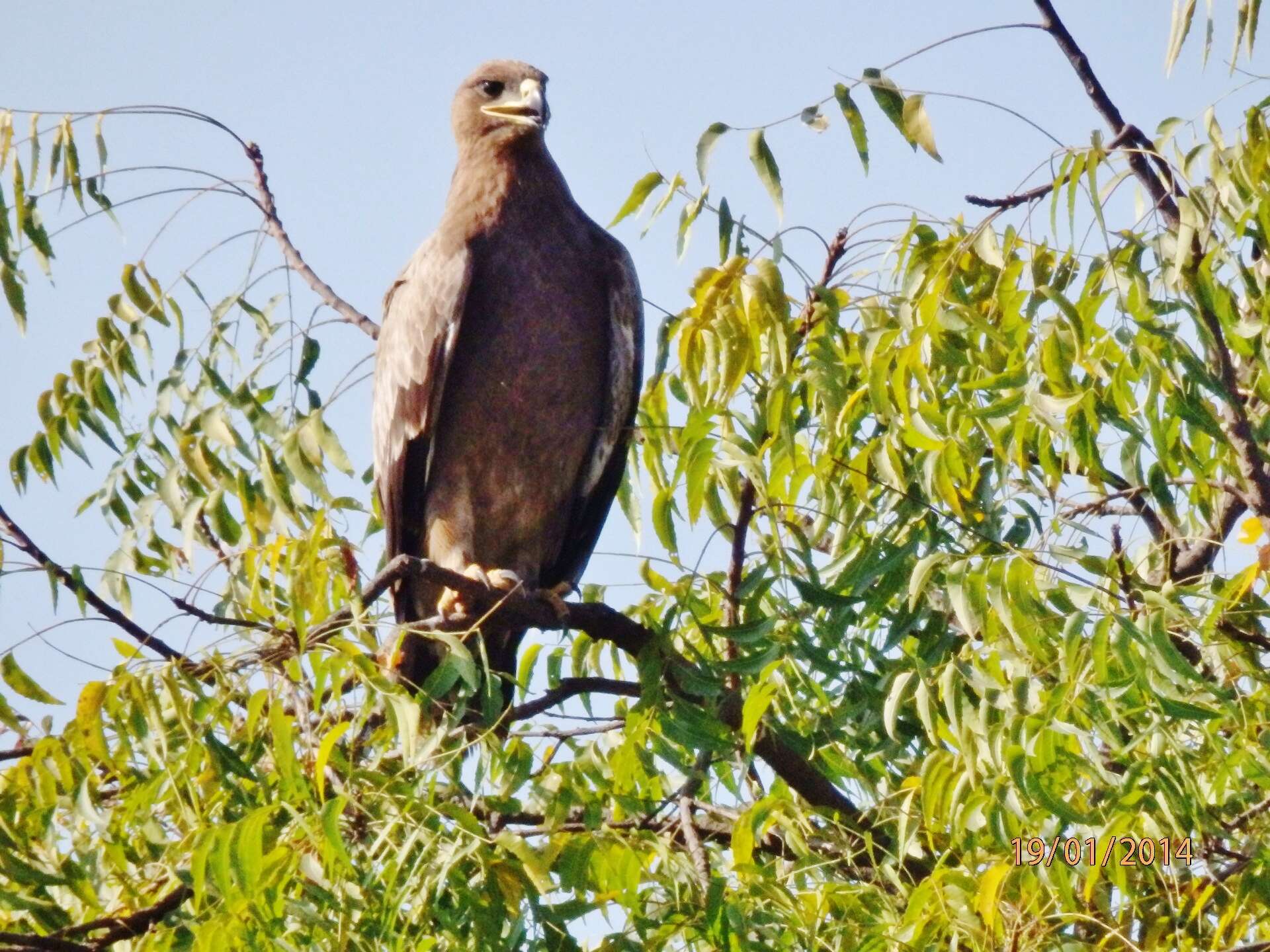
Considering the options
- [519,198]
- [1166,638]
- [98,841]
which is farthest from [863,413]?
[519,198]

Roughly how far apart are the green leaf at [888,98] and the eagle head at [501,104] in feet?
A: 7.68

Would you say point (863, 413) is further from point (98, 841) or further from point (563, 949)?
point (98, 841)

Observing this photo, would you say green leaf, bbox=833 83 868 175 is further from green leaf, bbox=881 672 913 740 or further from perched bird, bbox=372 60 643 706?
perched bird, bbox=372 60 643 706

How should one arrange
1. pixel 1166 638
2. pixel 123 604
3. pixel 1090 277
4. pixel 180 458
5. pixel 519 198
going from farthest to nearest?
pixel 519 198
pixel 180 458
pixel 123 604
pixel 1090 277
pixel 1166 638

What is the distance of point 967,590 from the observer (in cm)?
274

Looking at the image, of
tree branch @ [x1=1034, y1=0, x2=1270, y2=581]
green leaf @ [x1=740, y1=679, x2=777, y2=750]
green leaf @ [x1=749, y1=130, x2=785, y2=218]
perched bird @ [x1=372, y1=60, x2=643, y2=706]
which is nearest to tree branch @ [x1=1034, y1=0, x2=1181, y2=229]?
tree branch @ [x1=1034, y1=0, x2=1270, y2=581]

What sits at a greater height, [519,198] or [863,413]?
[519,198]

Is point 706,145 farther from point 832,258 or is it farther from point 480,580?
point 480,580

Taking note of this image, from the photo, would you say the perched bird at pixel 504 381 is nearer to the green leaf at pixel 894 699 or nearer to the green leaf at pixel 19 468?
the green leaf at pixel 19 468

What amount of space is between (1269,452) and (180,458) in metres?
2.68

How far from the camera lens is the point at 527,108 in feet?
17.4

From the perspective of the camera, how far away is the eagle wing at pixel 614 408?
Result: 5031mm

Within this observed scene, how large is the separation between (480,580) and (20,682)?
181 centimetres

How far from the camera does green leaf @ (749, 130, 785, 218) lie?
10.0 ft
